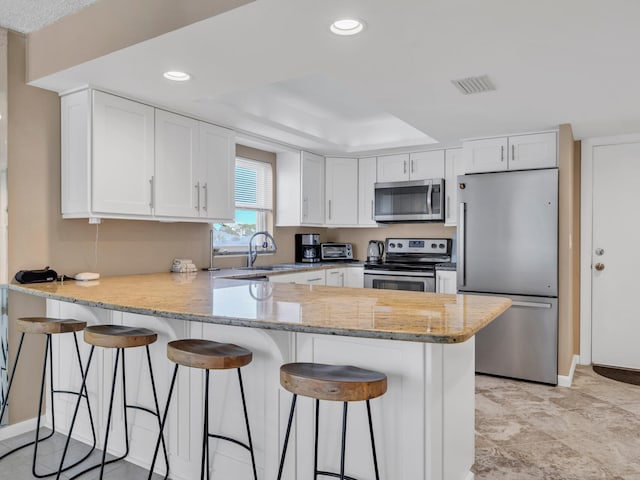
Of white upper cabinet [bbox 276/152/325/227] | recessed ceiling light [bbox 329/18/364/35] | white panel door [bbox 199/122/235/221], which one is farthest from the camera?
white upper cabinet [bbox 276/152/325/227]

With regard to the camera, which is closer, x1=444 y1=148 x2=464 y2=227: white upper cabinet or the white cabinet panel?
the white cabinet panel

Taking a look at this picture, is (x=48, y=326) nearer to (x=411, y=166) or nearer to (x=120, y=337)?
(x=120, y=337)

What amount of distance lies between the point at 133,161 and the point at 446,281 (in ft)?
9.72

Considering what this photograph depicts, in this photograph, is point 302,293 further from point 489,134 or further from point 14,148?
point 489,134

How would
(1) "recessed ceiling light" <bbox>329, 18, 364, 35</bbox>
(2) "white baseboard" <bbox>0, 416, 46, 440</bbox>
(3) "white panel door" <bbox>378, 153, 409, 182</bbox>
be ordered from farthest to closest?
(3) "white panel door" <bbox>378, 153, 409, 182</bbox> < (2) "white baseboard" <bbox>0, 416, 46, 440</bbox> < (1) "recessed ceiling light" <bbox>329, 18, 364, 35</bbox>

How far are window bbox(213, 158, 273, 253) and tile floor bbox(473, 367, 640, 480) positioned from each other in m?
2.62

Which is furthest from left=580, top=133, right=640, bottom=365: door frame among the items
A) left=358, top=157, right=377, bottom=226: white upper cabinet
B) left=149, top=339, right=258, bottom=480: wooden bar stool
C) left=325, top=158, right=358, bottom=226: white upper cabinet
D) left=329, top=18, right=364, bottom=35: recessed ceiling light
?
left=149, top=339, right=258, bottom=480: wooden bar stool

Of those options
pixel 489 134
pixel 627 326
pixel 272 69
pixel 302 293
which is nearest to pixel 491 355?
pixel 627 326

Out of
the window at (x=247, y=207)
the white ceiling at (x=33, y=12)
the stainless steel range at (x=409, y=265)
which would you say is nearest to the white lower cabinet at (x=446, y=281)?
the stainless steel range at (x=409, y=265)

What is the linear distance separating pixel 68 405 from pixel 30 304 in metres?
0.69

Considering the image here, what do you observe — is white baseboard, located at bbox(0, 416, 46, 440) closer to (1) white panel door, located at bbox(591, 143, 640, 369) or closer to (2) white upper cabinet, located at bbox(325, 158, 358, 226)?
(2) white upper cabinet, located at bbox(325, 158, 358, 226)

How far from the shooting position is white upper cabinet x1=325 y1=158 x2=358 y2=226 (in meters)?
5.21

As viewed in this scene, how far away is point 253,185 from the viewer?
15.3ft

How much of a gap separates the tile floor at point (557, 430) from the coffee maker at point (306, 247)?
7.51 ft
